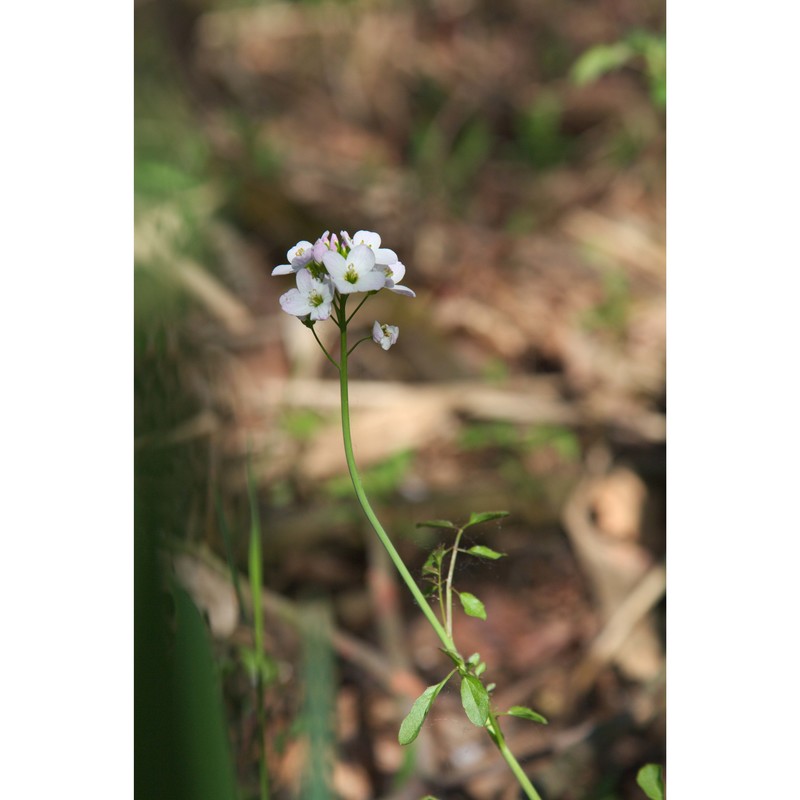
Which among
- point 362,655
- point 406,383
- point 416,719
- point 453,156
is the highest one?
point 453,156

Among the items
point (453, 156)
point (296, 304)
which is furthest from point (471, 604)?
point (453, 156)

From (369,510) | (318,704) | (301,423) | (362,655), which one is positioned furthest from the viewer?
(301,423)

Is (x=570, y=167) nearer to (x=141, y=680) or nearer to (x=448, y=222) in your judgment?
(x=448, y=222)

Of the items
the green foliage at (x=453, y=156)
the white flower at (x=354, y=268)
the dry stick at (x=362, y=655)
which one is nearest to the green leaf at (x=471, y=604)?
the white flower at (x=354, y=268)

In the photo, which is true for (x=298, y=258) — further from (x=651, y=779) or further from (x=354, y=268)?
(x=651, y=779)

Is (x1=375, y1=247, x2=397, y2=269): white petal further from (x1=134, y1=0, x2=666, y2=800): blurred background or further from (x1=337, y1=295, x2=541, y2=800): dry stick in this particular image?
(x1=134, y1=0, x2=666, y2=800): blurred background

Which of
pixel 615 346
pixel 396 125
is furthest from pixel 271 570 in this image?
pixel 396 125
